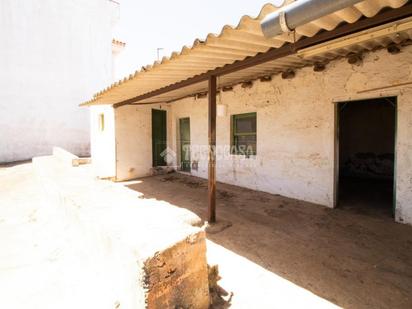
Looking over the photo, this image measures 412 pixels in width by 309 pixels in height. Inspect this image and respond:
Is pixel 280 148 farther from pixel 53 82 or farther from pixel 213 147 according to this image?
pixel 53 82

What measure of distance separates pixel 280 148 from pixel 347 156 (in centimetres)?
469

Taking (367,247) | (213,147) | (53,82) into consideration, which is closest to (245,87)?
(213,147)

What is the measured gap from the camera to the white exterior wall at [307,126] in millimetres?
4109

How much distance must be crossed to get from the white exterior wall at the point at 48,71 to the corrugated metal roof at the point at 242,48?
11.9 m

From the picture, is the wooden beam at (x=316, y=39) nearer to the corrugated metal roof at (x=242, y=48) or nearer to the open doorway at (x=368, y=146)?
the corrugated metal roof at (x=242, y=48)

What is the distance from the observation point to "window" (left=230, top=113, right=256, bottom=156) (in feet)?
22.3

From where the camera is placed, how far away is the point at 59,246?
12.9ft

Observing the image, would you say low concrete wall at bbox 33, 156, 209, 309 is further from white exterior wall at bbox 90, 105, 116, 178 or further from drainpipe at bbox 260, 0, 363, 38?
white exterior wall at bbox 90, 105, 116, 178

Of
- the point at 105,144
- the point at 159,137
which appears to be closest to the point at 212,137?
the point at 159,137

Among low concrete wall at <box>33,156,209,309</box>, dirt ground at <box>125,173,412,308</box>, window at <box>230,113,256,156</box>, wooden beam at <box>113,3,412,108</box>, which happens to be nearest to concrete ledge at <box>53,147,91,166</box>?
window at <box>230,113,256,156</box>

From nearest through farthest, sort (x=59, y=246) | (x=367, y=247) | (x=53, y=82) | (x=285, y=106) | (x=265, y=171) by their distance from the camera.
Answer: (x=367, y=247), (x=59, y=246), (x=285, y=106), (x=265, y=171), (x=53, y=82)

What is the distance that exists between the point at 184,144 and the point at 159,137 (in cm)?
105

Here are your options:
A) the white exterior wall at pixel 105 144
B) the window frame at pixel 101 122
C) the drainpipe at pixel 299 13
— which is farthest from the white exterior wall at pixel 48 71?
the drainpipe at pixel 299 13

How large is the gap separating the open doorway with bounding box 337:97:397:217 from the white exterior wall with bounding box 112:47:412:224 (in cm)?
214
